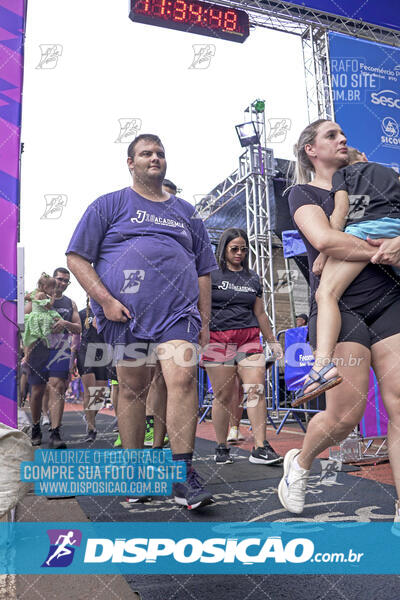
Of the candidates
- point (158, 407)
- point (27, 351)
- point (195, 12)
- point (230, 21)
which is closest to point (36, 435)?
point (27, 351)

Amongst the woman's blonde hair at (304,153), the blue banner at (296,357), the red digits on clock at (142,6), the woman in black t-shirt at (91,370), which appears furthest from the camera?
the red digits on clock at (142,6)

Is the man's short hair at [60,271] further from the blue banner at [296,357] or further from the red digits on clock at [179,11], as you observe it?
the red digits on clock at [179,11]

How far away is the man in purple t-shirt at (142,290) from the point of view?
231 cm

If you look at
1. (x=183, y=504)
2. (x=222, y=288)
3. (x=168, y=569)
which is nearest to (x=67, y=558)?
(x=168, y=569)

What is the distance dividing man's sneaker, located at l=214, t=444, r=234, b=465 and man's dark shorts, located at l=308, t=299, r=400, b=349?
A: 1908mm

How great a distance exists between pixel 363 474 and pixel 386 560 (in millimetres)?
1471

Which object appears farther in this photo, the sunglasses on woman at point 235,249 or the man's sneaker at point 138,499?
the sunglasses on woman at point 235,249

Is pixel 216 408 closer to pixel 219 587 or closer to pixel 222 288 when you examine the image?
pixel 222 288

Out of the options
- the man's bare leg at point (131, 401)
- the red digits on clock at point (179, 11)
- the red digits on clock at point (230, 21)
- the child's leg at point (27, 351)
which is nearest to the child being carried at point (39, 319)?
the child's leg at point (27, 351)

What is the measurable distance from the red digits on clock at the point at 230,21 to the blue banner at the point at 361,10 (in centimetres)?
80

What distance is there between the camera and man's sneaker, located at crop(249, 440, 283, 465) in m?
3.28

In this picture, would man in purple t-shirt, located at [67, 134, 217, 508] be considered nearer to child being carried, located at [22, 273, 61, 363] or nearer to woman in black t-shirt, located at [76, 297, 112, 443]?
child being carried, located at [22, 273, 61, 363]

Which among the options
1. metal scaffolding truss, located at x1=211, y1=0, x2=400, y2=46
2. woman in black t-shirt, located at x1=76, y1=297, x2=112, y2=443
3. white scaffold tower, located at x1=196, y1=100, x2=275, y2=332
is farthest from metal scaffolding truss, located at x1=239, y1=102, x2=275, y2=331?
woman in black t-shirt, located at x1=76, y1=297, x2=112, y2=443

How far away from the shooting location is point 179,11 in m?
6.79
